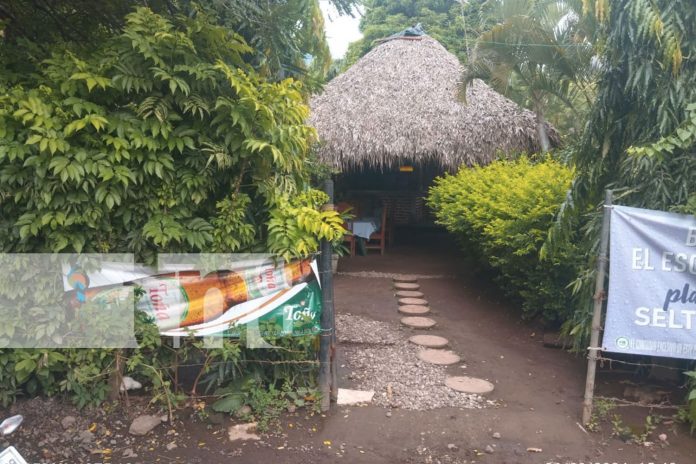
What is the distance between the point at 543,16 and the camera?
7.84 metres

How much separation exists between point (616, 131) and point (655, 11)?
995 mm

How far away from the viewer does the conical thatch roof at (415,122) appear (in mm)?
9227

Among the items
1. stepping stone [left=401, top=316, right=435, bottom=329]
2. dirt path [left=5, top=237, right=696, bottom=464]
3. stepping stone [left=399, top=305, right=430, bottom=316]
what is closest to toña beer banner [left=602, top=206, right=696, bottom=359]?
dirt path [left=5, top=237, right=696, bottom=464]

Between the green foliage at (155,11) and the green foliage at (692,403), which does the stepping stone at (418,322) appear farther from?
the green foliage at (155,11)

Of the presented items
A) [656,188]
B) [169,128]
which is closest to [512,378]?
[656,188]

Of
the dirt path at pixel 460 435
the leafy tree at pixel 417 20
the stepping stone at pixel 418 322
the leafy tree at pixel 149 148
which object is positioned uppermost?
the leafy tree at pixel 417 20

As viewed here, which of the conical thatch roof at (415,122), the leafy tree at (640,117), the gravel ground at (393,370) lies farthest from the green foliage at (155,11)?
the conical thatch roof at (415,122)

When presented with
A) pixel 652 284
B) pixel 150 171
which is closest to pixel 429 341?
pixel 652 284

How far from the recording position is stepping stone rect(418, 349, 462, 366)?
5066mm

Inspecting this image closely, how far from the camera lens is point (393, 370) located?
15.7 ft

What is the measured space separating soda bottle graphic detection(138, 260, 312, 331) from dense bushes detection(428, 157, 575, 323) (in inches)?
114

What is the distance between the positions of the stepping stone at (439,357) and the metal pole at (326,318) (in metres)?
1.55

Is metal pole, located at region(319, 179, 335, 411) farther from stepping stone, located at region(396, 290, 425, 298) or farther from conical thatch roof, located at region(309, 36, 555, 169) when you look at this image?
conical thatch roof, located at region(309, 36, 555, 169)

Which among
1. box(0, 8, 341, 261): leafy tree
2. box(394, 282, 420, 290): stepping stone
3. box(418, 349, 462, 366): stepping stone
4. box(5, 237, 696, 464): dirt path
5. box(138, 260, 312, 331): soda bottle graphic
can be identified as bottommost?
box(5, 237, 696, 464): dirt path
